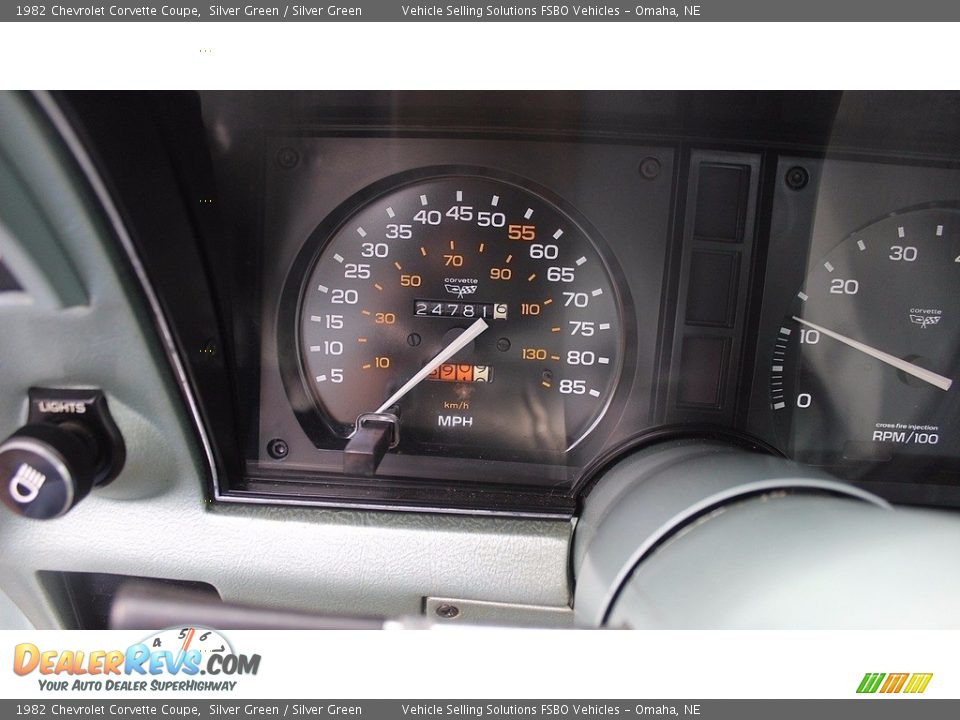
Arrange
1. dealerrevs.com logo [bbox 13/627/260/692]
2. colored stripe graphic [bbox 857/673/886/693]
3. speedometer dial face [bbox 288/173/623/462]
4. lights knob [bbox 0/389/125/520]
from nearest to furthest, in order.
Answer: colored stripe graphic [bbox 857/673/886/693] → dealerrevs.com logo [bbox 13/627/260/692] → lights knob [bbox 0/389/125/520] → speedometer dial face [bbox 288/173/623/462]

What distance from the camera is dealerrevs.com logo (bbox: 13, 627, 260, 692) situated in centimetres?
135

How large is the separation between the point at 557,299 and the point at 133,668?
131 centimetres

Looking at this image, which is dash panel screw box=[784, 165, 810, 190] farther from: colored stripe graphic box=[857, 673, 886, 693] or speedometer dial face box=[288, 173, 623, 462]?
colored stripe graphic box=[857, 673, 886, 693]

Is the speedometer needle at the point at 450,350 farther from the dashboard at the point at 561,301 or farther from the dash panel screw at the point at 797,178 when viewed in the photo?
the dash panel screw at the point at 797,178

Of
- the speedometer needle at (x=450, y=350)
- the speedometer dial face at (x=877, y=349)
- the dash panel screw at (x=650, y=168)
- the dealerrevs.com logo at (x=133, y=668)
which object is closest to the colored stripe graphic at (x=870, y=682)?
the speedometer dial face at (x=877, y=349)

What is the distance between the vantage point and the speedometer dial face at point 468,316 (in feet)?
6.48

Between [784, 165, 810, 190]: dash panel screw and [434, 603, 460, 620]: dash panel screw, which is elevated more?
[784, 165, 810, 190]: dash panel screw

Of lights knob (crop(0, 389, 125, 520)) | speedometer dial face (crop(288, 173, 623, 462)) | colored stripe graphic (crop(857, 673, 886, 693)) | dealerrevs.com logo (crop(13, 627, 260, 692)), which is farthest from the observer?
speedometer dial face (crop(288, 173, 623, 462))

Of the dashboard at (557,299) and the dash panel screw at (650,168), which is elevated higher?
the dash panel screw at (650,168)

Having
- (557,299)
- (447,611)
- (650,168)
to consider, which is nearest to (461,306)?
(557,299)

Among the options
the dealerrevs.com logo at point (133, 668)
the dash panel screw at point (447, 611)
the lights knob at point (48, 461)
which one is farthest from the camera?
the dash panel screw at point (447, 611)

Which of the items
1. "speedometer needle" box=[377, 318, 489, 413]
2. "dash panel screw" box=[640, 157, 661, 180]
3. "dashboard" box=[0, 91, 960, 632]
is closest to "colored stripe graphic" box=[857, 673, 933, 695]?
"dashboard" box=[0, 91, 960, 632]

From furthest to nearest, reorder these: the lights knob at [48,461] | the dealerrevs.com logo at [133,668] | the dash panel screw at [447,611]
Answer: the dash panel screw at [447,611] → the lights knob at [48,461] → the dealerrevs.com logo at [133,668]

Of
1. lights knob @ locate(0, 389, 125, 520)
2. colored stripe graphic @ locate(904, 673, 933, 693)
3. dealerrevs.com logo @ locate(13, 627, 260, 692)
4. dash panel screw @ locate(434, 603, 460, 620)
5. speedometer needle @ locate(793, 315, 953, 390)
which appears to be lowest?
dash panel screw @ locate(434, 603, 460, 620)
